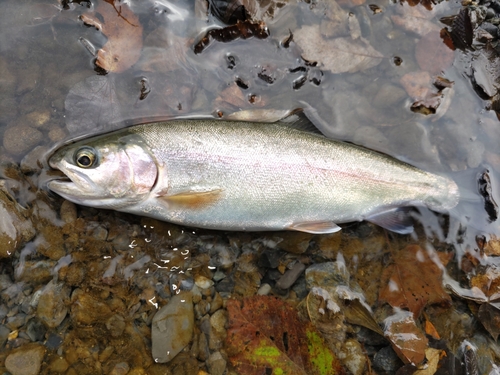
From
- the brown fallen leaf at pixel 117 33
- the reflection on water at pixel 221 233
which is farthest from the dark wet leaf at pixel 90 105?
the brown fallen leaf at pixel 117 33

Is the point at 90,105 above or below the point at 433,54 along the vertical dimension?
below

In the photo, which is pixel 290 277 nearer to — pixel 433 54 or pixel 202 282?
pixel 202 282

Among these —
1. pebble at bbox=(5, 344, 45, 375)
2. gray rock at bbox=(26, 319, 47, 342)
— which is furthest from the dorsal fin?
pebble at bbox=(5, 344, 45, 375)

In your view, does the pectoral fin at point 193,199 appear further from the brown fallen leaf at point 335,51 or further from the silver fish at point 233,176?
the brown fallen leaf at point 335,51

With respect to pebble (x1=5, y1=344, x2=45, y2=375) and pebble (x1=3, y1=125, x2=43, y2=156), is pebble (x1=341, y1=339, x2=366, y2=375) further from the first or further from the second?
pebble (x1=3, y1=125, x2=43, y2=156)

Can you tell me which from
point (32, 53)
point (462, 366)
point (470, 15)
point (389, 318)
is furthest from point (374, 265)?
point (32, 53)

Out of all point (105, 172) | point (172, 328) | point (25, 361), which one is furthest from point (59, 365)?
point (105, 172)
